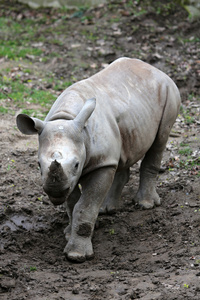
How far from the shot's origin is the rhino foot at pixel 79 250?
5406mm

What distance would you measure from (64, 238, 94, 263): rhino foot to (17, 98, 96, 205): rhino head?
0.85 meters

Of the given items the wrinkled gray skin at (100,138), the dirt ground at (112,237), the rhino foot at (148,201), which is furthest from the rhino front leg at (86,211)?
the rhino foot at (148,201)

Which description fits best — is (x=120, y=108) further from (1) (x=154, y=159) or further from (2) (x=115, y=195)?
(2) (x=115, y=195)

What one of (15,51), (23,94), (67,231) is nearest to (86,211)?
(67,231)

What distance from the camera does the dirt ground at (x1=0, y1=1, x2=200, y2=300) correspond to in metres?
4.55

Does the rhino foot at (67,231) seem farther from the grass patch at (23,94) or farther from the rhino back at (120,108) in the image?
the grass patch at (23,94)

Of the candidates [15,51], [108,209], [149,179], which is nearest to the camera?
[108,209]

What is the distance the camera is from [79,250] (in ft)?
17.9

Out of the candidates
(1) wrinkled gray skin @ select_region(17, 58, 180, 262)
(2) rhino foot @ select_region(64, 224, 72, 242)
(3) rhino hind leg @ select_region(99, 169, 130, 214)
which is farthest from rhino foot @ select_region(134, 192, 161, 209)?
(2) rhino foot @ select_region(64, 224, 72, 242)

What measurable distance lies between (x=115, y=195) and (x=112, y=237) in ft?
2.72

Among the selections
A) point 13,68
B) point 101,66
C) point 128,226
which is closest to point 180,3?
point 101,66

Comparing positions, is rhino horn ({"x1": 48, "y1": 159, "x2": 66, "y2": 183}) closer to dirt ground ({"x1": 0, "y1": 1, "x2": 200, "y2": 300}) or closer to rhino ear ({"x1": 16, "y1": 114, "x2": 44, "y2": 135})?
rhino ear ({"x1": 16, "y1": 114, "x2": 44, "y2": 135})

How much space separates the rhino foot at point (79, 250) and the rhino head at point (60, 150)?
0.85 metres

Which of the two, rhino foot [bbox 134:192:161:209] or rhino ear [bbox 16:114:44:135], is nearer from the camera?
rhino ear [bbox 16:114:44:135]
